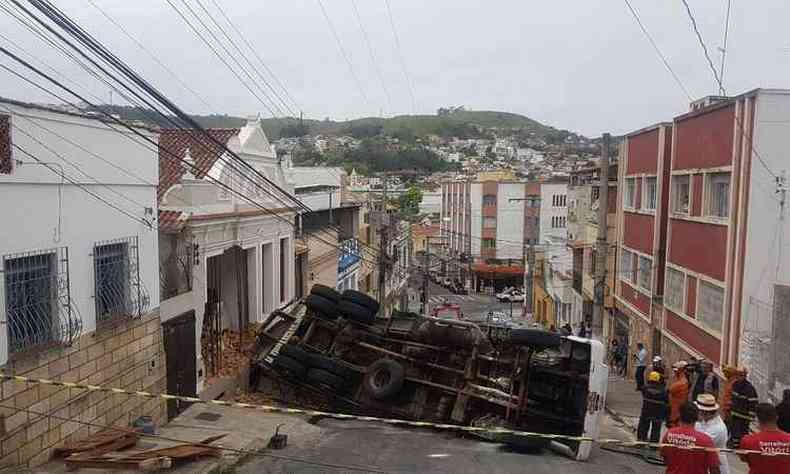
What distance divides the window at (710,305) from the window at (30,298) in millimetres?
12900

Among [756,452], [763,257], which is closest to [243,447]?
[756,452]

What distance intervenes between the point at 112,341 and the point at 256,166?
8.52 m

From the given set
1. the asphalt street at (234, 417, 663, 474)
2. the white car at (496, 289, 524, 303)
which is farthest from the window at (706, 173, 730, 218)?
the white car at (496, 289, 524, 303)

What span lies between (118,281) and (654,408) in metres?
8.13

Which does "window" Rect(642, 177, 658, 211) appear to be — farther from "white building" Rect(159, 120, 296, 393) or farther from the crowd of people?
"white building" Rect(159, 120, 296, 393)

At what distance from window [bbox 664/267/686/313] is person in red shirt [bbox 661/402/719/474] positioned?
13.5 m

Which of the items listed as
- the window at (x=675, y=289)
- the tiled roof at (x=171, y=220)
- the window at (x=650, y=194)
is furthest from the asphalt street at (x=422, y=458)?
the window at (x=650, y=194)

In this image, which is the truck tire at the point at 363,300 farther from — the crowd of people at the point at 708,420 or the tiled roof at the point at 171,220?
the crowd of people at the point at 708,420

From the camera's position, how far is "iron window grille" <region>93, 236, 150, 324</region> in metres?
10.1

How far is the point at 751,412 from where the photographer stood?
10.7m

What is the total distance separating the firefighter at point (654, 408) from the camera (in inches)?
432

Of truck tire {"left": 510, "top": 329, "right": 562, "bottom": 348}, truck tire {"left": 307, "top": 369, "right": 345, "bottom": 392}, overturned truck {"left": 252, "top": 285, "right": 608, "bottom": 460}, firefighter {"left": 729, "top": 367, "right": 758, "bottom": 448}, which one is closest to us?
firefighter {"left": 729, "top": 367, "right": 758, "bottom": 448}

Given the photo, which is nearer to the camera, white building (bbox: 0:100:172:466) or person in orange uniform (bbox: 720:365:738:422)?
white building (bbox: 0:100:172:466)

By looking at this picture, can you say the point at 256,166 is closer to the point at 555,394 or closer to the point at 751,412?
the point at 555,394
